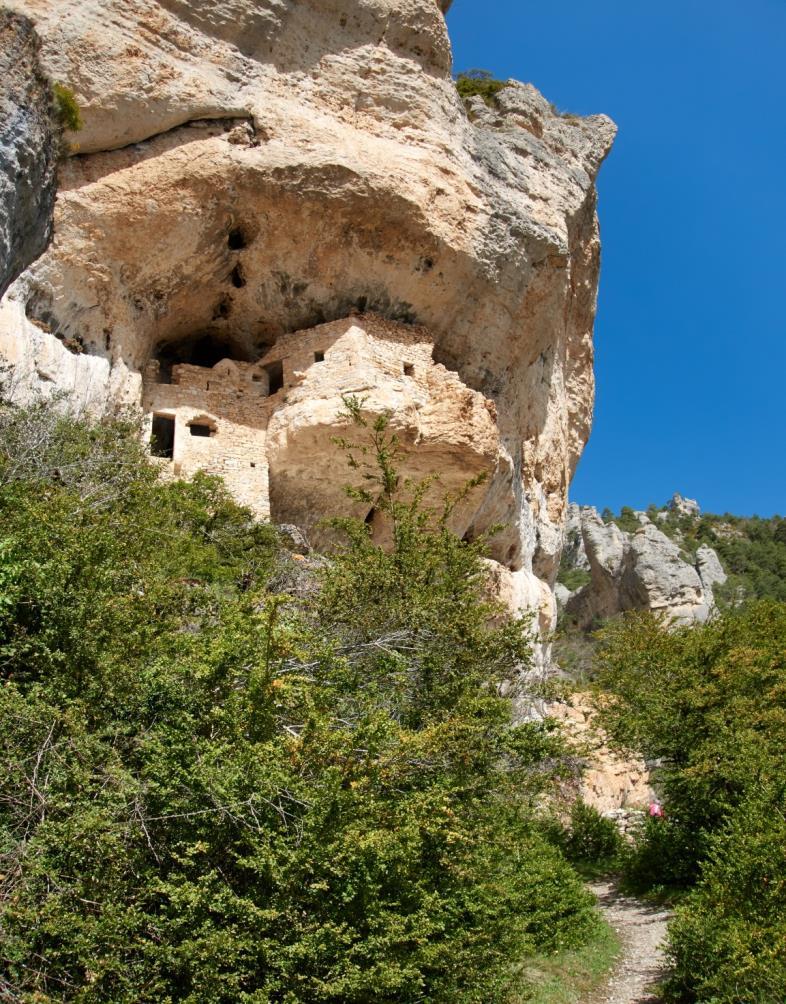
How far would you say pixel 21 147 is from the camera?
26.9 ft

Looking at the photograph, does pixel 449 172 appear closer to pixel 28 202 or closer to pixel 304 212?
pixel 304 212

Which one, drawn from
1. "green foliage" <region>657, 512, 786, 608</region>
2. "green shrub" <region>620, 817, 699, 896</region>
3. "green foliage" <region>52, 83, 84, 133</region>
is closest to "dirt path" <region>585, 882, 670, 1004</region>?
"green shrub" <region>620, 817, 699, 896</region>

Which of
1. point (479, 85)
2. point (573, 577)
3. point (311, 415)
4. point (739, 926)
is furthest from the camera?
point (573, 577)

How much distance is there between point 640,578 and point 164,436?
24.0 m

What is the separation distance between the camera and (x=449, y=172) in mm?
14289

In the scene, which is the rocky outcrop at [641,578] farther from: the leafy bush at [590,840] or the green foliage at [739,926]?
the green foliage at [739,926]

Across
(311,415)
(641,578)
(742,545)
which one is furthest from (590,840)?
(742,545)

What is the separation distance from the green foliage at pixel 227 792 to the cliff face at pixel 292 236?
5632 mm

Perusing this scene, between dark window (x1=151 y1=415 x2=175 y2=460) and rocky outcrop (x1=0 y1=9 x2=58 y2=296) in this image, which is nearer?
rocky outcrop (x1=0 y1=9 x2=58 y2=296)

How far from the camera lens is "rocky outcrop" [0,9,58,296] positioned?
26.4 feet

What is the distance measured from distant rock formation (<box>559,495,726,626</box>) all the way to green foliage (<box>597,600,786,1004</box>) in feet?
57.3

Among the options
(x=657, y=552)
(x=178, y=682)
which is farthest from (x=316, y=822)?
(x=657, y=552)

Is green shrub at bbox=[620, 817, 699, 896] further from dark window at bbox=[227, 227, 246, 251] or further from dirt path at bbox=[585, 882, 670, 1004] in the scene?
dark window at bbox=[227, 227, 246, 251]

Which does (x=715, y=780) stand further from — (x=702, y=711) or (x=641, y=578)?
(x=641, y=578)
